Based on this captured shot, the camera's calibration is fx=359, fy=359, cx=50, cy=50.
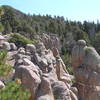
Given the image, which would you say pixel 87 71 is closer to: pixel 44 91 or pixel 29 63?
pixel 29 63

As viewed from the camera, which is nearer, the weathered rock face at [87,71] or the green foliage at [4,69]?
the green foliage at [4,69]

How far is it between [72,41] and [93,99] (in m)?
47.1

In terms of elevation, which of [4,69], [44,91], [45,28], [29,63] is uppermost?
[4,69]

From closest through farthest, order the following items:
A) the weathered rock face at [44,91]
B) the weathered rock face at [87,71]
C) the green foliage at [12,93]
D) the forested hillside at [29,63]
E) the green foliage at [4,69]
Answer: the green foliage at [12,93] < the green foliage at [4,69] < the forested hillside at [29,63] < the weathered rock face at [44,91] < the weathered rock face at [87,71]

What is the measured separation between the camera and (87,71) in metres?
17.3

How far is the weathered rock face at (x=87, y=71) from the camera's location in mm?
17000

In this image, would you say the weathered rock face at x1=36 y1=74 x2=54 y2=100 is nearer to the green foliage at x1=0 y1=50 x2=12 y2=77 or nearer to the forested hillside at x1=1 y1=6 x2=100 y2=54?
the green foliage at x1=0 y1=50 x2=12 y2=77

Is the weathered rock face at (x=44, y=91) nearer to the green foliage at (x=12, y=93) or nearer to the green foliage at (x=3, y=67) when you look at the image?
the green foliage at (x=12, y=93)

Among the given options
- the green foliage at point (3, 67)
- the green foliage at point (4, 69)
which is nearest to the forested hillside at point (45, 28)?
the green foliage at point (3, 67)

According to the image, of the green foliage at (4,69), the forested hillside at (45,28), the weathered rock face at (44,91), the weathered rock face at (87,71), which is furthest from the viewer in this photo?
the forested hillside at (45,28)

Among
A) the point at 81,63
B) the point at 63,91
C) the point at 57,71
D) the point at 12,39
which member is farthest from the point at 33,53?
the point at 12,39

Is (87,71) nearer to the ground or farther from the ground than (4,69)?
nearer to the ground

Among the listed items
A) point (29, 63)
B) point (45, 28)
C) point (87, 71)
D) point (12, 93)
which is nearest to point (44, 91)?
point (29, 63)

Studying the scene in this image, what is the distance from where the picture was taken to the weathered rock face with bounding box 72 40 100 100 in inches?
669
